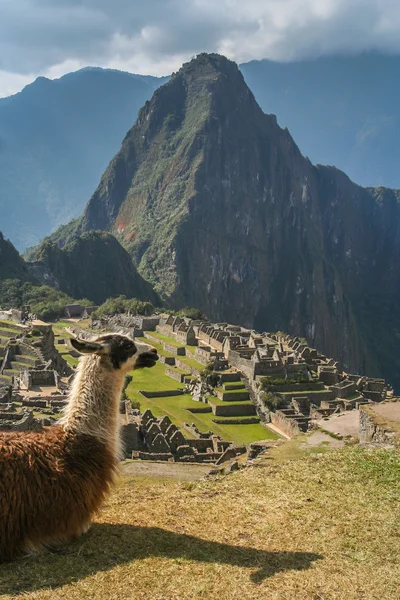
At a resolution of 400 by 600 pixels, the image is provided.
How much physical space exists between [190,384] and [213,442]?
13140 mm

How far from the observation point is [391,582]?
4426 millimetres

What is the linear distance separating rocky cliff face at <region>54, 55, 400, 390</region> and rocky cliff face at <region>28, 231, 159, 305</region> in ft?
50.9

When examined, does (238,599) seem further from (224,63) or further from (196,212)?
(224,63)

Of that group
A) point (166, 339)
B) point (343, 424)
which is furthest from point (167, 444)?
point (166, 339)

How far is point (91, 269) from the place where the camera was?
311ft

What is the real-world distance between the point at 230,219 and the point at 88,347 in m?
129

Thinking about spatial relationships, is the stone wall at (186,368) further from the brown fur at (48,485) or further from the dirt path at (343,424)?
the brown fur at (48,485)

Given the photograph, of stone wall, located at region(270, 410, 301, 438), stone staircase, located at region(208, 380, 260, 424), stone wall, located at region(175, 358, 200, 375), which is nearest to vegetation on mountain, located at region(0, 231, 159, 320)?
stone wall, located at region(175, 358, 200, 375)

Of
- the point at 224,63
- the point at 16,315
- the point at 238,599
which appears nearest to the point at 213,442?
the point at 238,599

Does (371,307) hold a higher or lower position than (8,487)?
higher

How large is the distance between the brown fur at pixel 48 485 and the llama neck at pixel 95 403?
0.08 m

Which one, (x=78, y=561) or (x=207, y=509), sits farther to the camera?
(x=207, y=509)

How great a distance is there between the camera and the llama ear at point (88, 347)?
4.96m

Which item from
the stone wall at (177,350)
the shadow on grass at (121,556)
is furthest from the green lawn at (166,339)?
the shadow on grass at (121,556)
